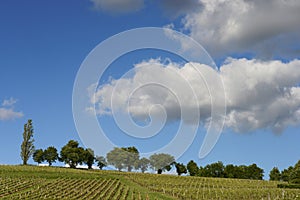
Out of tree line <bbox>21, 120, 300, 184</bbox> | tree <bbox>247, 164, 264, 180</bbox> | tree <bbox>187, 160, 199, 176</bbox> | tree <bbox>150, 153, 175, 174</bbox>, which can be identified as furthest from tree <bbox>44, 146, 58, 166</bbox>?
tree <bbox>247, 164, 264, 180</bbox>

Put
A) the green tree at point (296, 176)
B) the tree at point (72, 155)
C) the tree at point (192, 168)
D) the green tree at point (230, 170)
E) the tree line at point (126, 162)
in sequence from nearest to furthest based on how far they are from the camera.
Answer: the green tree at point (296, 176) → the tree line at point (126, 162) → the tree at point (72, 155) → the green tree at point (230, 170) → the tree at point (192, 168)

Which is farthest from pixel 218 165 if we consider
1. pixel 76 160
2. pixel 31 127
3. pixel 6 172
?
pixel 6 172

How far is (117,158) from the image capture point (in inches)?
3937

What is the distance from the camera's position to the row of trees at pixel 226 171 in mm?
121188

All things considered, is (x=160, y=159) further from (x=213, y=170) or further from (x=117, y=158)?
(x=213, y=170)

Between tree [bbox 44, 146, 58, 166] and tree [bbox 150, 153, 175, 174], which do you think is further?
tree [bbox 44, 146, 58, 166]

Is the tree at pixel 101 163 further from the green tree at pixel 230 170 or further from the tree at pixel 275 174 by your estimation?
the tree at pixel 275 174

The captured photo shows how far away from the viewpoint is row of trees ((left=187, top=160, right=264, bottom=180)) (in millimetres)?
121188

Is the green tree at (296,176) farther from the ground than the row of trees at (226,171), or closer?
closer

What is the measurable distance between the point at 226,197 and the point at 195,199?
21.0 feet

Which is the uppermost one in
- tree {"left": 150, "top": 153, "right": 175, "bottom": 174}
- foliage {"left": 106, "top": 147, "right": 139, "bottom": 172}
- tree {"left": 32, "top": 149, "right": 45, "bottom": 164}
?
tree {"left": 32, "top": 149, "right": 45, "bottom": 164}

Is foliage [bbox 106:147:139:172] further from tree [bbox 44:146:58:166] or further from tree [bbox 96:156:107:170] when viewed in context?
tree [bbox 44:146:58:166]

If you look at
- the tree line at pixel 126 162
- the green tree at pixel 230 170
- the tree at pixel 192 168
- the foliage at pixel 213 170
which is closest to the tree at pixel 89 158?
the tree line at pixel 126 162

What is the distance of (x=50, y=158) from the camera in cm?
11544
